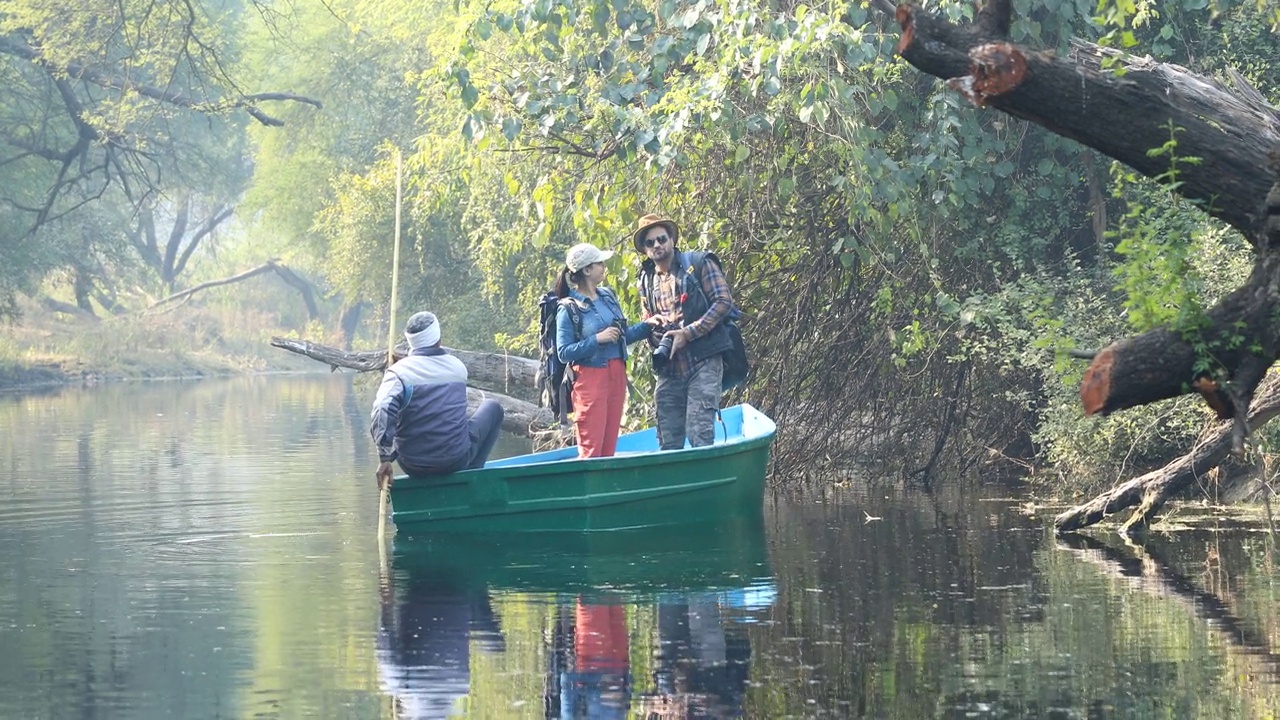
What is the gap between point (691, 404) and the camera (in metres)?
12.7

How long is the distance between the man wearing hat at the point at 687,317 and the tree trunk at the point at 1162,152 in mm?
5192

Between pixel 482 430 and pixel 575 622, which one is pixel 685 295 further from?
pixel 575 622

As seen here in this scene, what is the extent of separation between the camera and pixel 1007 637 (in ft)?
25.7

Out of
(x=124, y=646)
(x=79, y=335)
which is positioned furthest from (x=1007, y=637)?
(x=79, y=335)

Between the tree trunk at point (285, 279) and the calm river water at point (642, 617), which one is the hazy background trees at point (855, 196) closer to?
the calm river water at point (642, 617)

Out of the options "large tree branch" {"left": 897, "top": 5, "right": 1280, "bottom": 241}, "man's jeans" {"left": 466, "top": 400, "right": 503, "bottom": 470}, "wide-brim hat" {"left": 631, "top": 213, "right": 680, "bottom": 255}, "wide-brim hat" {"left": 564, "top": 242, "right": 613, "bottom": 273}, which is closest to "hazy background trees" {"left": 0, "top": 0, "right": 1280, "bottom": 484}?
"wide-brim hat" {"left": 631, "top": 213, "right": 680, "bottom": 255}

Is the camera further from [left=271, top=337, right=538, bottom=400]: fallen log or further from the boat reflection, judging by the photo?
[left=271, top=337, right=538, bottom=400]: fallen log

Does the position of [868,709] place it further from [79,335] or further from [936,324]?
[79,335]

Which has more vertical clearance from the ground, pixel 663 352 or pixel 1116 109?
pixel 1116 109

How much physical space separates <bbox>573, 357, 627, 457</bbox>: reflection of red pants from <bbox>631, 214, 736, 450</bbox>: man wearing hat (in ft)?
1.21

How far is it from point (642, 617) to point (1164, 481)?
415cm

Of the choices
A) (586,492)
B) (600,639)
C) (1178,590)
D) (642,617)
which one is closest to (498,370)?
(586,492)

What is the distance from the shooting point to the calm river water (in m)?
6.73

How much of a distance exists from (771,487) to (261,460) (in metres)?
6.39
